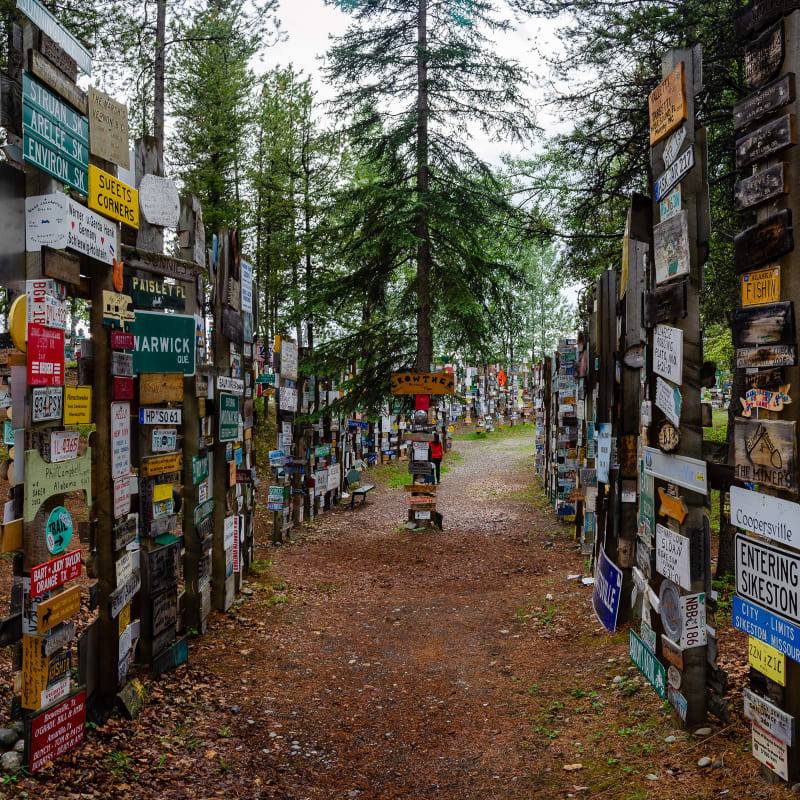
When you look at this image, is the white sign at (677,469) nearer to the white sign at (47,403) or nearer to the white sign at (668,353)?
the white sign at (668,353)

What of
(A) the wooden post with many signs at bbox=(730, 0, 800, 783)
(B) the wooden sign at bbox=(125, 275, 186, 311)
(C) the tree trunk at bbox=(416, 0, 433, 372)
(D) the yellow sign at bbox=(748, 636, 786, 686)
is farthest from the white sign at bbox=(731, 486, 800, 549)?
(C) the tree trunk at bbox=(416, 0, 433, 372)

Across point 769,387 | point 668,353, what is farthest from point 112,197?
point 769,387

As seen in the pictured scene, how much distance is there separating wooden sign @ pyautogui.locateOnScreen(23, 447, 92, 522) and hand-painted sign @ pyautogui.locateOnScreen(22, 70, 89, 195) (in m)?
1.70

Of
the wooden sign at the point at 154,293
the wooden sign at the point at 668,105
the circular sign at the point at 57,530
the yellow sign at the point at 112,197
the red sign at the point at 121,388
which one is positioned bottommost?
the circular sign at the point at 57,530

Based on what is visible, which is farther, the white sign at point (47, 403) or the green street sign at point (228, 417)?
the green street sign at point (228, 417)

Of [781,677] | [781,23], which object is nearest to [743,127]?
[781,23]

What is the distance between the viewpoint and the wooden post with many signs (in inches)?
120

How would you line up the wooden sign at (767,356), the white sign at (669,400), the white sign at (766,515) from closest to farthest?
the white sign at (766,515) → the wooden sign at (767,356) → the white sign at (669,400)

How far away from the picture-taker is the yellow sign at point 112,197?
4285 mm

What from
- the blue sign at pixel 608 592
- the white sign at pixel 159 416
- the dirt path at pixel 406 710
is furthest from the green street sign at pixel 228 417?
the blue sign at pixel 608 592

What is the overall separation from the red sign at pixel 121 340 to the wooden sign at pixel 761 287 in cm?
413

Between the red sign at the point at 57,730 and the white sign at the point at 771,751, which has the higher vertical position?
the white sign at the point at 771,751

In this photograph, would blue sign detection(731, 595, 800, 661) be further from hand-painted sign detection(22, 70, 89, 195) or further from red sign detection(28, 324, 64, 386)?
hand-painted sign detection(22, 70, 89, 195)

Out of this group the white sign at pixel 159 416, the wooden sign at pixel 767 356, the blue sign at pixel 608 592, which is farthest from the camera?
the white sign at pixel 159 416
